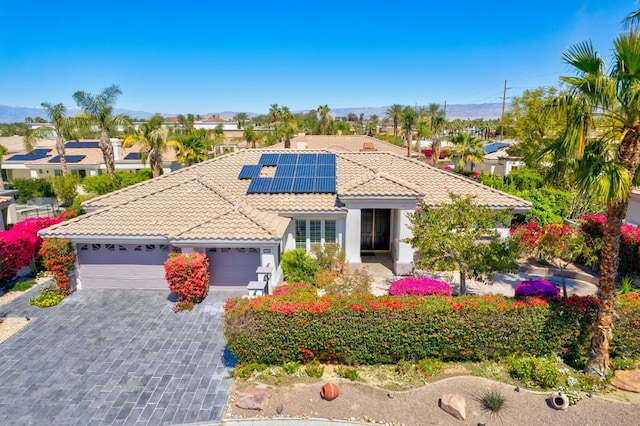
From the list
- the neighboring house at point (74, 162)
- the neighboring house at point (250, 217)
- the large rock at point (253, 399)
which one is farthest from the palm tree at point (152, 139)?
the large rock at point (253, 399)

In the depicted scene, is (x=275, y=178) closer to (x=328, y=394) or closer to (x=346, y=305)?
(x=346, y=305)

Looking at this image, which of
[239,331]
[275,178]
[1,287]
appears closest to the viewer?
[239,331]

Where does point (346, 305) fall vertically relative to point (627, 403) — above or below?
above

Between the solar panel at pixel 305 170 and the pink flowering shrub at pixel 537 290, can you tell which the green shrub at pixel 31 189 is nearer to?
the solar panel at pixel 305 170

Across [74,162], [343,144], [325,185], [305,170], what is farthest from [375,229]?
[74,162]

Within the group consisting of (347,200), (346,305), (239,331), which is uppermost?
(347,200)

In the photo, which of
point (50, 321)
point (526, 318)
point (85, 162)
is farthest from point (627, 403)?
point (85, 162)

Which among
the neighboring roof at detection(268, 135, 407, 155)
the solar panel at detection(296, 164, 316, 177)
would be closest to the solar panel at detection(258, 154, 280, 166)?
the solar panel at detection(296, 164, 316, 177)
